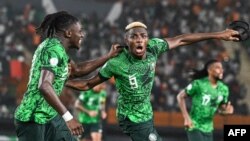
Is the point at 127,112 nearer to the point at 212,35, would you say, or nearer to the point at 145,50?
the point at 145,50

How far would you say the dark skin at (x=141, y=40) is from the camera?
8086mm

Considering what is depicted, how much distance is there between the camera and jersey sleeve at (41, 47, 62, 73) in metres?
6.57

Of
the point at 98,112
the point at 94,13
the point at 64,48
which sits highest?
the point at 94,13

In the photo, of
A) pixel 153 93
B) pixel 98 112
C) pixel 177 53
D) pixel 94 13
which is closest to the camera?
pixel 98 112

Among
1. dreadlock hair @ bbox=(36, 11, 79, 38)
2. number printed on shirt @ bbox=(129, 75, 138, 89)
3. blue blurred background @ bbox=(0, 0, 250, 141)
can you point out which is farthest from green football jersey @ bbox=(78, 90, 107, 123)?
dreadlock hair @ bbox=(36, 11, 79, 38)

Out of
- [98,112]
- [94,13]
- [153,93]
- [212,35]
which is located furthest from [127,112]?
[94,13]

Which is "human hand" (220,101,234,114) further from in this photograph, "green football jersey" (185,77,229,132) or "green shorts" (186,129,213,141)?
"green shorts" (186,129,213,141)

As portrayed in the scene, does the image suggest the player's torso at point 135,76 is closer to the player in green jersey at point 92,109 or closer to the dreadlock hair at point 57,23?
the dreadlock hair at point 57,23

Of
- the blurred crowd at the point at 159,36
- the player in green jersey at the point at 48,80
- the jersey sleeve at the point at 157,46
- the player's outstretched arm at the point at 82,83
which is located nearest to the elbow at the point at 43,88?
the player in green jersey at the point at 48,80

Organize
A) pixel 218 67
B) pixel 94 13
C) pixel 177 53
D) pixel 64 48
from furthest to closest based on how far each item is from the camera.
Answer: pixel 94 13
pixel 177 53
pixel 218 67
pixel 64 48

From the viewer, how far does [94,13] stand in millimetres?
22688

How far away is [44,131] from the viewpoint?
23.0 ft

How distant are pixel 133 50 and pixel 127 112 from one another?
2.54 ft

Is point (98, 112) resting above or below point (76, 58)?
below
